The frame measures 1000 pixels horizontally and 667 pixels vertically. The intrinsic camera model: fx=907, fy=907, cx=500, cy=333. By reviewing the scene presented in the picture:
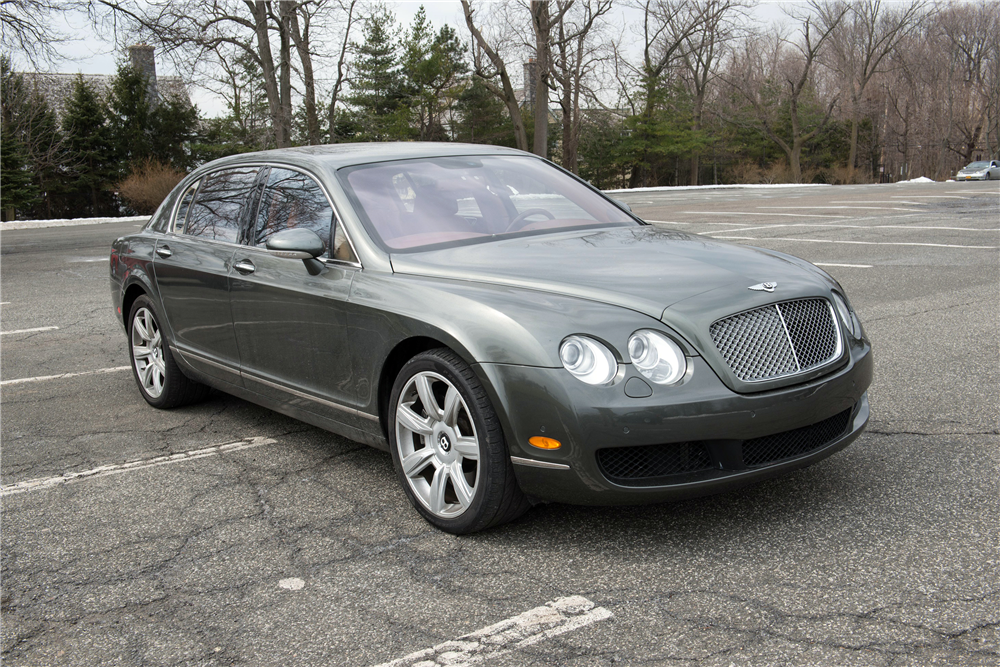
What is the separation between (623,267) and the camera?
3512 mm

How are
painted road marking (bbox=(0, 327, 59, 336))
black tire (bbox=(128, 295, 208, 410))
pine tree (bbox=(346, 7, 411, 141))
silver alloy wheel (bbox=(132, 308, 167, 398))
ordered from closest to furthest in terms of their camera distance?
black tire (bbox=(128, 295, 208, 410))
silver alloy wheel (bbox=(132, 308, 167, 398))
painted road marking (bbox=(0, 327, 59, 336))
pine tree (bbox=(346, 7, 411, 141))

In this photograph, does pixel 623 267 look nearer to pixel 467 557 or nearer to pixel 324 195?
pixel 467 557

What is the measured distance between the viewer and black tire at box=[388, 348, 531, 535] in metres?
3.19

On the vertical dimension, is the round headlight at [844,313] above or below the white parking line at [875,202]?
below

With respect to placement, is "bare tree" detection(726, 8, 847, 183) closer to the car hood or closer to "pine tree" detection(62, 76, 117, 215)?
"pine tree" detection(62, 76, 117, 215)

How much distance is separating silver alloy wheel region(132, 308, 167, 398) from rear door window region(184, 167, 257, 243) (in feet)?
2.32

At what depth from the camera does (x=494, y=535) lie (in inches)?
134

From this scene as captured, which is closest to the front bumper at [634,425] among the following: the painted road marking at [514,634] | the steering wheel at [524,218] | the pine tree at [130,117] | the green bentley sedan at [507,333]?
the green bentley sedan at [507,333]

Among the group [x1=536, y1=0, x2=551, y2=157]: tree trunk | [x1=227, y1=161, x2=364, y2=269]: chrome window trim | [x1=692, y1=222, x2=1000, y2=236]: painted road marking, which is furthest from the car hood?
[x1=536, y1=0, x2=551, y2=157]: tree trunk

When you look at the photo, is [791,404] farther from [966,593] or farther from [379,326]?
[379,326]

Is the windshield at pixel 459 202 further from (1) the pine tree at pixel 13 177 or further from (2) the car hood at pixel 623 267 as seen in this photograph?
(1) the pine tree at pixel 13 177

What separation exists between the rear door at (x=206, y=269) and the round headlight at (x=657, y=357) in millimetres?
2384

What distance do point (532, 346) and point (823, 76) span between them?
226 feet

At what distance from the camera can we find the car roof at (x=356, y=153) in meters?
4.42
